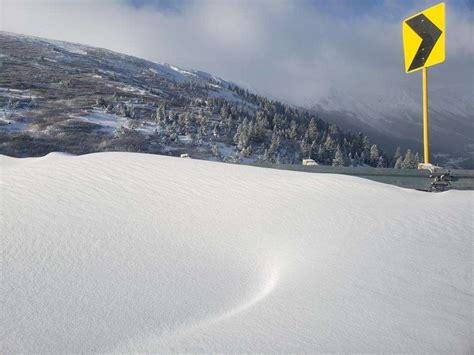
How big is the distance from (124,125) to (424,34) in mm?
39255

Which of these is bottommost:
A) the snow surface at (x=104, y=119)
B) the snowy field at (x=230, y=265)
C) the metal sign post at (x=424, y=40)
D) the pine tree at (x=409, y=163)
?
the snow surface at (x=104, y=119)

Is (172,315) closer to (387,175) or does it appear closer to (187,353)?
(187,353)

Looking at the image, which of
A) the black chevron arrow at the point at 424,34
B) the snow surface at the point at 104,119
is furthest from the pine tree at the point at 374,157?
the black chevron arrow at the point at 424,34

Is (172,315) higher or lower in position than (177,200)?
lower

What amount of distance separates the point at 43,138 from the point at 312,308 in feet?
116

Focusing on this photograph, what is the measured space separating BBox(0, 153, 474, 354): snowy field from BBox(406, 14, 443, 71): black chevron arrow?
2534 mm

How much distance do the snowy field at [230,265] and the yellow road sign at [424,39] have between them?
2.46 metres

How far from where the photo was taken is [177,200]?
17.8 feet

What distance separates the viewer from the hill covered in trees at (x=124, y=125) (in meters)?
35.3

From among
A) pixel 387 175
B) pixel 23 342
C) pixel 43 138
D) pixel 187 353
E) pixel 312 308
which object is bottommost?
pixel 43 138

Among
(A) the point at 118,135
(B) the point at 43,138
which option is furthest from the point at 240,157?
(B) the point at 43,138

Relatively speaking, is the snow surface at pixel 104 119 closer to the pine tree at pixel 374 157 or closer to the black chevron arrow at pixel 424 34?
the pine tree at pixel 374 157

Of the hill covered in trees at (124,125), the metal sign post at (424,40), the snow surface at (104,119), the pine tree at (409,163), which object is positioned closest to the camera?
the metal sign post at (424,40)

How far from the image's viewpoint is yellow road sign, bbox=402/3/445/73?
21.8 ft
